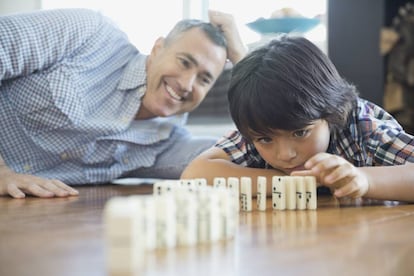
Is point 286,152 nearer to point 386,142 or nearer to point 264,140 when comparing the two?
point 264,140

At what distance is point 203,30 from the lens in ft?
6.45

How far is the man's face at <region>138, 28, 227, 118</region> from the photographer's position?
1.92m

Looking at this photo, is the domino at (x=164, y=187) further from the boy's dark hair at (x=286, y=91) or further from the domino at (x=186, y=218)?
the boy's dark hair at (x=286, y=91)

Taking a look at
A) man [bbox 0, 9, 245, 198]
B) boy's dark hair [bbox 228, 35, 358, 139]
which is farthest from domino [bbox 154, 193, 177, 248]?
man [bbox 0, 9, 245, 198]

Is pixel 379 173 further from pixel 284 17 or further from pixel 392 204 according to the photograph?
pixel 284 17

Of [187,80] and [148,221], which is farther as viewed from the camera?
[187,80]

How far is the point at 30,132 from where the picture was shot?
73.7 inches

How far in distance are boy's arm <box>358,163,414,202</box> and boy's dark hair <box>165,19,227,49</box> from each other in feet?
2.78

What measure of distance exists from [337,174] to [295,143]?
18 cm

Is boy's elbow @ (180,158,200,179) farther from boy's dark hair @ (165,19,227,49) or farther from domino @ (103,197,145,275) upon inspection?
domino @ (103,197,145,275)

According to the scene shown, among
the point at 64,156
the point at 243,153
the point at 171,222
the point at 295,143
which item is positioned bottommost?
the point at 64,156

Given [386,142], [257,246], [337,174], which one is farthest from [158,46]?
[257,246]

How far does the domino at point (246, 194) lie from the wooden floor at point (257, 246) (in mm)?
22

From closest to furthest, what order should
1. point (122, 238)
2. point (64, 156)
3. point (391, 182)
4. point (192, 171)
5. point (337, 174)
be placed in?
point (122, 238) → point (337, 174) → point (391, 182) → point (192, 171) → point (64, 156)
